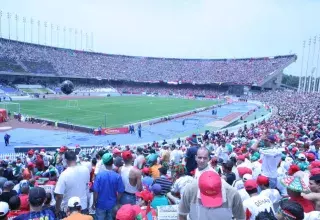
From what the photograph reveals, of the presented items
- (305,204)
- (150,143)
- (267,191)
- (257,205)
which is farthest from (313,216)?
(150,143)

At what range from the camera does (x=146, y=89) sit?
9400 centimetres

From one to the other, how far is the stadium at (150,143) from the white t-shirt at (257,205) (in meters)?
0.02

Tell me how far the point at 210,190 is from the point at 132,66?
103 meters

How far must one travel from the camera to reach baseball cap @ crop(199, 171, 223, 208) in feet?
11.1

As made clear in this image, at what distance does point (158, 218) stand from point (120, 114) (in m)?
38.5

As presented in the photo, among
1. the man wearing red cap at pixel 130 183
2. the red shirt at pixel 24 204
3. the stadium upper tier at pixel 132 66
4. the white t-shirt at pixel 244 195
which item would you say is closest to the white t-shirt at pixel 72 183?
the red shirt at pixel 24 204

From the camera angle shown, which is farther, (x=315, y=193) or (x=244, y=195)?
(x=244, y=195)

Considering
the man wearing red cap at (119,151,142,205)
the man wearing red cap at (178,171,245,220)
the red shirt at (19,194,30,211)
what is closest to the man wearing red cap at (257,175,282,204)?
the man wearing red cap at (178,171,245,220)

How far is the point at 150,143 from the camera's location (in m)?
22.5

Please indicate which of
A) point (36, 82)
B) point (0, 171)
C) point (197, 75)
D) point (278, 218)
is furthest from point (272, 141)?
point (197, 75)

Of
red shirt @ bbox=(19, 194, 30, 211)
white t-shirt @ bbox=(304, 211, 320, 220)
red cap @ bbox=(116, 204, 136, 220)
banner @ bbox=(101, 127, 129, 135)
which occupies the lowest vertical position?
banner @ bbox=(101, 127, 129, 135)

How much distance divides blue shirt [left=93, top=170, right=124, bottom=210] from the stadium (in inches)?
0.7

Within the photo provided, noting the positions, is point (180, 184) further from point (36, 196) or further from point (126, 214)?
point (36, 196)

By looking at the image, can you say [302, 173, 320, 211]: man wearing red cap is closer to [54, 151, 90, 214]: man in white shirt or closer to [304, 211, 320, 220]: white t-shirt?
[304, 211, 320, 220]: white t-shirt
